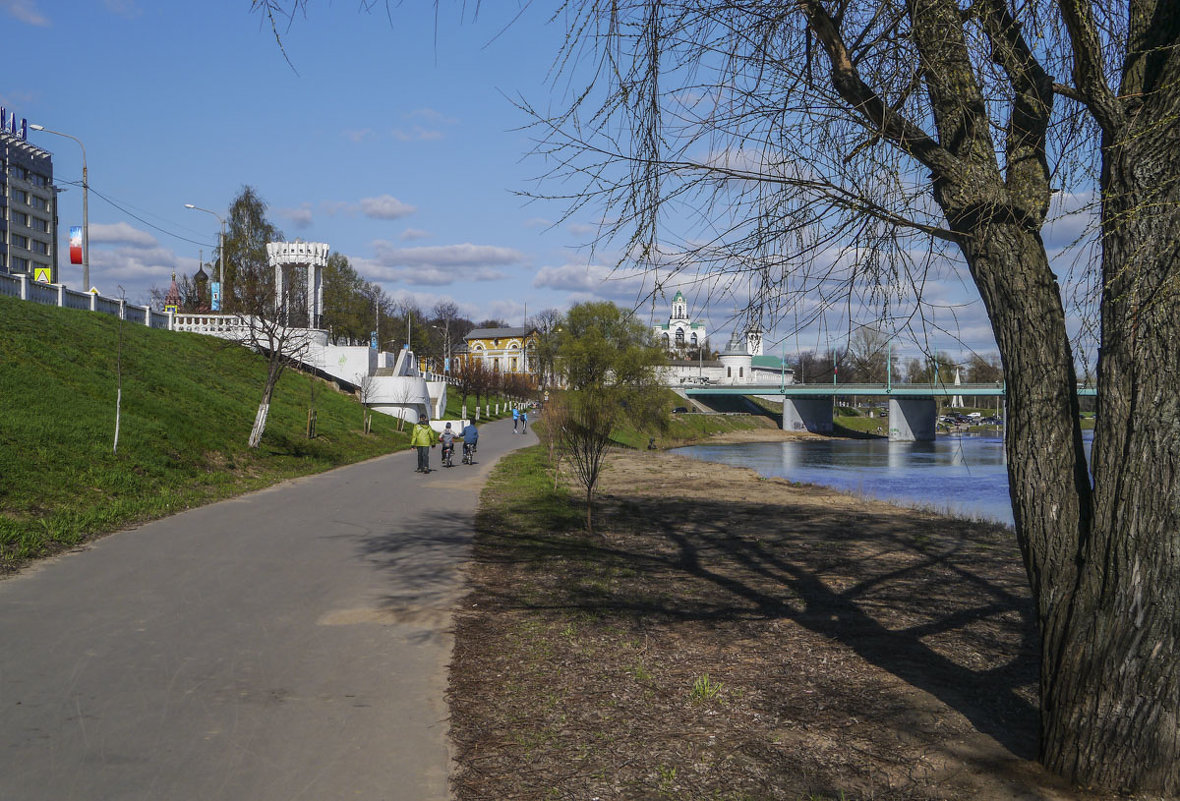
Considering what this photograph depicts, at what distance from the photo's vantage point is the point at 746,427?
87562 mm

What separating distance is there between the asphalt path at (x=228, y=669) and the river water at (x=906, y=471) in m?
14.8

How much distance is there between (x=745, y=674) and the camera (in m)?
5.85

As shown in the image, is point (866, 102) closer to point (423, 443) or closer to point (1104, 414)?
point (1104, 414)

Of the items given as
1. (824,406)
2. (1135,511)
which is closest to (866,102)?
(1135,511)

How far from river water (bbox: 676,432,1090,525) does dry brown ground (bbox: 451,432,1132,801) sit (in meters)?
11.3

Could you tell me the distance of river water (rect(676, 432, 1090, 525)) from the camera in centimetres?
2684

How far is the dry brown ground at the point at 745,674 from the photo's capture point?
13.9ft

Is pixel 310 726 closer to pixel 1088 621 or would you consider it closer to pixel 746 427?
pixel 1088 621

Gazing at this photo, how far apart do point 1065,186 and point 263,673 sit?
5636 millimetres

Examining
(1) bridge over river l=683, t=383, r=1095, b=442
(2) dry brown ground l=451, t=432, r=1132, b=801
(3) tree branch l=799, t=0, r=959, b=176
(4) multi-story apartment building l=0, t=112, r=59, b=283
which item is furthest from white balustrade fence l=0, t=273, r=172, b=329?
(4) multi-story apartment building l=0, t=112, r=59, b=283

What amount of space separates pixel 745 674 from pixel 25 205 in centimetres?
9997

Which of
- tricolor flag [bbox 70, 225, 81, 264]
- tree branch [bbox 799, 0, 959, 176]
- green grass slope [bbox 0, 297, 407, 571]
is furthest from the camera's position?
tricolor flag [bbox 70, 225, 81, 264]

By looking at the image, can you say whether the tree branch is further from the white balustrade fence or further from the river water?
the white balustrade fence

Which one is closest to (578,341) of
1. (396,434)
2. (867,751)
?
(396,434)
